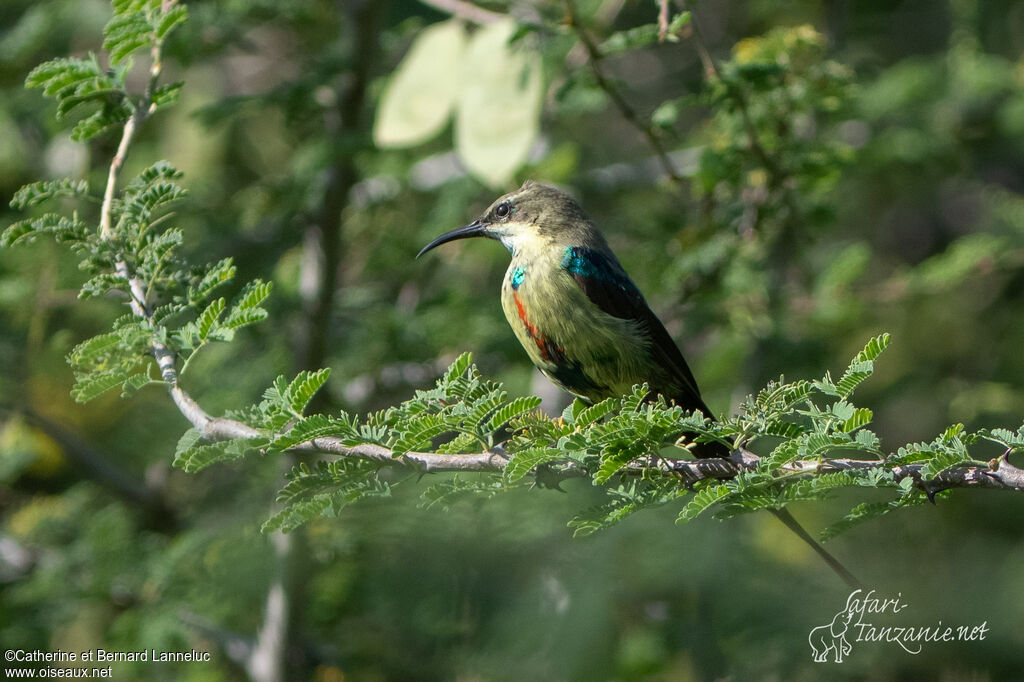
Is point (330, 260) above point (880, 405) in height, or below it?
above

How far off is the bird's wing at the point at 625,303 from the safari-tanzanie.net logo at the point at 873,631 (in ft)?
3.29

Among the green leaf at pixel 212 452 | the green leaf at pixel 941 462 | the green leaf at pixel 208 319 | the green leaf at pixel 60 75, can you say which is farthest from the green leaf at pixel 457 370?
the green leaf at pixel 60 75

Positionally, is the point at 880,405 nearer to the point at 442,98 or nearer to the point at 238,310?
the point at 442,98

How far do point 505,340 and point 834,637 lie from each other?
2445mm

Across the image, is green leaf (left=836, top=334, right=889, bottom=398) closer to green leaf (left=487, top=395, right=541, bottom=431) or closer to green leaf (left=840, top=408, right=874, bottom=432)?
green leaf (left=840, top=408, right=874, bottom=432)

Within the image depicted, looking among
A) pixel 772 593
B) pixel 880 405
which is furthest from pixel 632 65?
pixel 772 593

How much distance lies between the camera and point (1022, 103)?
6.54 meters

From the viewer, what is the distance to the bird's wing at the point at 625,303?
4.34 m

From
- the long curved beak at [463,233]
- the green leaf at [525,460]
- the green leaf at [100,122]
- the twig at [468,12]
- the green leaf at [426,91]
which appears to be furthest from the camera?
the long curved beak at [463,233]

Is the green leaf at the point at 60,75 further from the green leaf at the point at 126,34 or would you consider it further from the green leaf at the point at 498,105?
the green leaf at the point at 498,105

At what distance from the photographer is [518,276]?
4.46m

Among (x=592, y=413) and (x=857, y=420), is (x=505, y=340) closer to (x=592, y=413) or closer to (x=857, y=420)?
(x=592, y=413)

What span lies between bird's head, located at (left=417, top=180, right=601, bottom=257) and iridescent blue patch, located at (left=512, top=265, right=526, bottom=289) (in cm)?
18

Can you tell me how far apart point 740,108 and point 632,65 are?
5.66m
